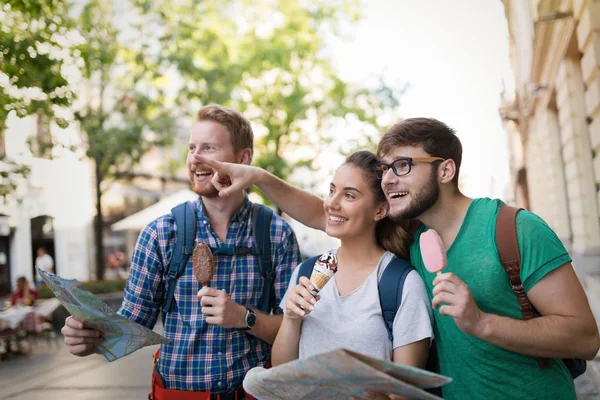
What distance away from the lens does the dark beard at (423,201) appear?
239cm

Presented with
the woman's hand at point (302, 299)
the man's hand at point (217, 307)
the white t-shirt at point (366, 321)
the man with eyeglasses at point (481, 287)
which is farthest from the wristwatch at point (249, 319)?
the man with eyeglasses at point (481, 287)

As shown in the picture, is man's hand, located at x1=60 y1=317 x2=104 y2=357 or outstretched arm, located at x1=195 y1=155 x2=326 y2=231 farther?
outstretched arm, located at x1=195 y1=155 x2=326 y2=231

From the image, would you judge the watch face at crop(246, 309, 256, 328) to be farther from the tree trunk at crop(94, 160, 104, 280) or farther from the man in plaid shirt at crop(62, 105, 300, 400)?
the tree trunk at crop(94, 160, 104, 280)

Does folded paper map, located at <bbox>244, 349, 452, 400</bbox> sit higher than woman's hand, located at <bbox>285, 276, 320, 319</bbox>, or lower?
lower

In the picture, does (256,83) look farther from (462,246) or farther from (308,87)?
(462,246)

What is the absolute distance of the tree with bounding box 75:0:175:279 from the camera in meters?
15.7

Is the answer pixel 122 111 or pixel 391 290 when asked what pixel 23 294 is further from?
pixel 391 290

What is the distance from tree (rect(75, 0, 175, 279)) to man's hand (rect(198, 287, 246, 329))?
533 inches

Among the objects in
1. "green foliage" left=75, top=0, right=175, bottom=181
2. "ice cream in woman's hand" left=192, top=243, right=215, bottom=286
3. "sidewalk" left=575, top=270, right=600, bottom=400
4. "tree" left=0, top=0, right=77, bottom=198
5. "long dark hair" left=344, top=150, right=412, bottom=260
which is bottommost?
"sidewalk" left=575, top=270, right=600, bottom=400

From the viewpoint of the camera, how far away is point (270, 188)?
10.1 ft

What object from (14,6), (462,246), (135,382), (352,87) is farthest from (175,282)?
(352,87)

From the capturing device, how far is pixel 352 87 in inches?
967

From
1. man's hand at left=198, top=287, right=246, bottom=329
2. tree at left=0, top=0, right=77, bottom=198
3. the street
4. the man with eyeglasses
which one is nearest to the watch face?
man's hand at left=198, top=287, right=246, bottom=329

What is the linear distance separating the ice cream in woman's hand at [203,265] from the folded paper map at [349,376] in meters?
0.81
